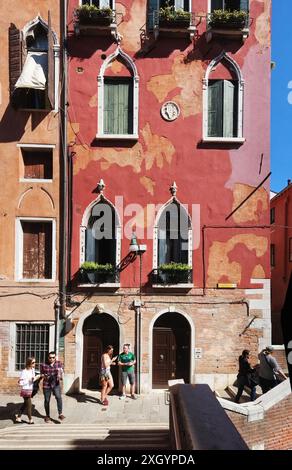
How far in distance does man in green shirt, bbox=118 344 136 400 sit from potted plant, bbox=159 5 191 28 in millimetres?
10765

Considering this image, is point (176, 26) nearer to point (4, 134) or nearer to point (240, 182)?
point (240, 182)

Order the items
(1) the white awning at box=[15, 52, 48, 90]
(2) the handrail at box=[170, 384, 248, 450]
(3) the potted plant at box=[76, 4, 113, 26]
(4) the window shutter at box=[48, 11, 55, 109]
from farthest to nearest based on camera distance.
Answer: (3) the potted plant at box=[76, 4, 113, 26]
(4) the window shutter at box=[48, 11, 55, 109]
(1) the white awning at box=[15, 52, 48, 90]
(2) the handrail at box=[170, 384, 248, 450]

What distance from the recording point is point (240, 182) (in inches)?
537

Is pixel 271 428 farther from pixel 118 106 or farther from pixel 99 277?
pixel 118 106

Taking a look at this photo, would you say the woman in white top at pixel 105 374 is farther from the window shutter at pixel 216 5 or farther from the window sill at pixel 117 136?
the window shutter at pixel 216 5

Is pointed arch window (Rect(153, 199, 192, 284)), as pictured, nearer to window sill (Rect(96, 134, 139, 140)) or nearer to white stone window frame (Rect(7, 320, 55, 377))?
window sill (Rect(96, 134, 139, 140))

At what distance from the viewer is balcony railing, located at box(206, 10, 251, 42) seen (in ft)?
43.1

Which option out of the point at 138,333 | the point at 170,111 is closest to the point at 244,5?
the point at 170,111

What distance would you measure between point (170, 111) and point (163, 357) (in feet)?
27.9

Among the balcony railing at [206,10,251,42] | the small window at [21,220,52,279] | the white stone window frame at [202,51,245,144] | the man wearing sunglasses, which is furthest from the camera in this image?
the white stone window frame at [202,51,245,144]

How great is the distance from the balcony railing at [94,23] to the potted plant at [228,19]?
334 centimetres

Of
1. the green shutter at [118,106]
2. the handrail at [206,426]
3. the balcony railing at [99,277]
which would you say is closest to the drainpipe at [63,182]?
the balcony railing at [99,277]

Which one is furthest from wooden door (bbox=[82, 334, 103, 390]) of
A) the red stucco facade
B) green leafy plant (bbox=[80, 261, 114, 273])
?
the red stucco facade

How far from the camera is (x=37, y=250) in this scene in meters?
13.7
